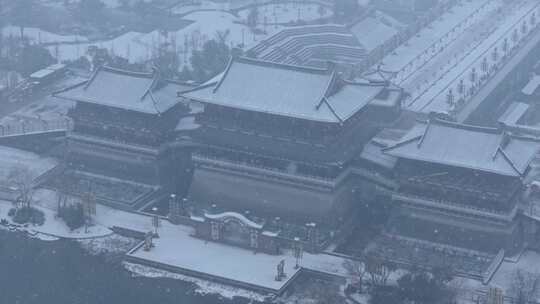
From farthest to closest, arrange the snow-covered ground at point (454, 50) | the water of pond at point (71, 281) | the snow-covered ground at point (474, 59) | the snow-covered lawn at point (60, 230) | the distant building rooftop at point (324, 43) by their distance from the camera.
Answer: the distant building rooftop at point (324, 43) < the snow-covered ground at point (454, 50) < the snow-covered ground at point (474, 59) < the snow-covered lawn at point (60, 230) < the water of pond at point (71, 281)

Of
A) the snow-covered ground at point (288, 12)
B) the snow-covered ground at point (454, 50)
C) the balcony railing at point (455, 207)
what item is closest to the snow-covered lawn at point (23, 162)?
the balcony railing at point (455, 207)

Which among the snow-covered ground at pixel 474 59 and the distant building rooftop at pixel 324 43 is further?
the distant building rooftop at pixel 324 43

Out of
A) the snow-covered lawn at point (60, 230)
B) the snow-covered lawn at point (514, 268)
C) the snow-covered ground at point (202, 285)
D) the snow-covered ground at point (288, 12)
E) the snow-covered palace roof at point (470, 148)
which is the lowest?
the snow-covered ground at point (202, 285)

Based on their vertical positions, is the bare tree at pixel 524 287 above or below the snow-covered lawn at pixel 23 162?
below

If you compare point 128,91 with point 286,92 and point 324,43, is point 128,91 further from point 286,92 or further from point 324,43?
point 324,43

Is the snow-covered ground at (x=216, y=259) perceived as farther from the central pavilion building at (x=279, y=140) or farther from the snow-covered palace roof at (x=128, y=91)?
the snow-covered palace roof at (x=128, y=91)

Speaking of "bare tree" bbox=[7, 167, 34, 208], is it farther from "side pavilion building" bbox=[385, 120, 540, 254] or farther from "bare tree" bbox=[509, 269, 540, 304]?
"bare tree" bbox=[509, 269, 540, 304]

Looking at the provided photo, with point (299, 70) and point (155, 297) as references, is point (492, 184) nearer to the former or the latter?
point (299, 70)
